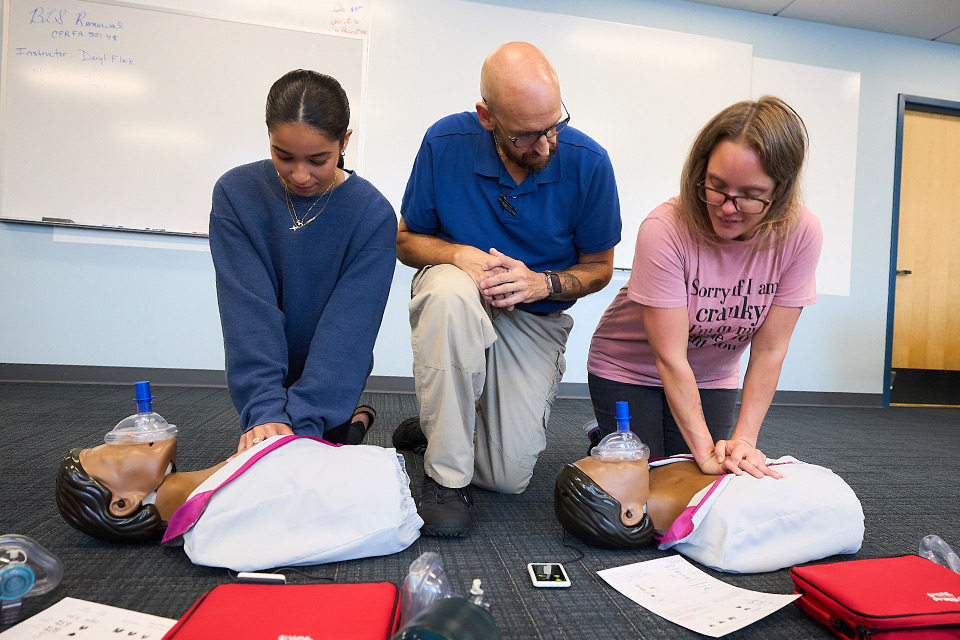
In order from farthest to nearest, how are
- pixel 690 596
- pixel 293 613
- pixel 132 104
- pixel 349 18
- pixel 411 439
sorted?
pixel 349 18, pixel 132 104, pixel 411 439, pixel 690 596, pixel 293 613

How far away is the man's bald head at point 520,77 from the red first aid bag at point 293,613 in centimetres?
97

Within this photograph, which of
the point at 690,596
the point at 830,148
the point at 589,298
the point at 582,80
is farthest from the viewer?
the point at 830,148

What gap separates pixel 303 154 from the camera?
1222 millimetres

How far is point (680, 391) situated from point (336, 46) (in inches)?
105

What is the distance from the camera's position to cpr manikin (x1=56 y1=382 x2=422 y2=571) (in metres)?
0.99

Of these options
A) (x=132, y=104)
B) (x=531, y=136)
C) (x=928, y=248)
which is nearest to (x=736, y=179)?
(x=531, y=136)

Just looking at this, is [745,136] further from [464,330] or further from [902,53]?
[902,53]

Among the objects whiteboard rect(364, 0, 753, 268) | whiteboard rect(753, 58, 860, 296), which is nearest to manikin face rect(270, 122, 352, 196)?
whiteboard rect(364, 0, 753, 268)

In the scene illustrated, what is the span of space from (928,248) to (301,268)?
14.2 feet

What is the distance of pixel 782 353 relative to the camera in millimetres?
1332

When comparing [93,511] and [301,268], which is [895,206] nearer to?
[301,268]

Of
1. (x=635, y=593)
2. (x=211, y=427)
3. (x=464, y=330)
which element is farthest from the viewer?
(x=211, y=427)

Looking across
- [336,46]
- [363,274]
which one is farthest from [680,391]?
[336,46]

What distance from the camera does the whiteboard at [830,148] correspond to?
3674mm
